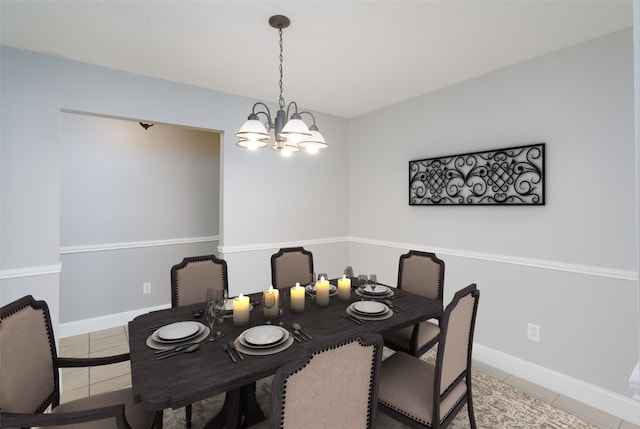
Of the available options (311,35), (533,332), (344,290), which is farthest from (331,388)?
(533,332)

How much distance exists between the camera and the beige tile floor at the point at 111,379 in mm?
2061

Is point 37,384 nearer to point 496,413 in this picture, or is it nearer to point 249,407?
point 249,407

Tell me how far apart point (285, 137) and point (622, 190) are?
7.50 feet

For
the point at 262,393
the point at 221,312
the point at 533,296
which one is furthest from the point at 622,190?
the point at 262,393

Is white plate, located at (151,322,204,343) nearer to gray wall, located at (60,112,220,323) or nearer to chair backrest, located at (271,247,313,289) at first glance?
chair backrest, located at (271,247,313,289)

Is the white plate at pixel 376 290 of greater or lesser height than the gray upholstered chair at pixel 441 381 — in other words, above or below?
above

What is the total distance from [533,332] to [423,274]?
39.9 inches

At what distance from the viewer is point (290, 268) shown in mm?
2693

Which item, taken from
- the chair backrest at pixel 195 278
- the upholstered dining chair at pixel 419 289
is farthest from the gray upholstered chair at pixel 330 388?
the chair backrest at pixel 195 278

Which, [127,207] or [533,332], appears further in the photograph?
[127,207]

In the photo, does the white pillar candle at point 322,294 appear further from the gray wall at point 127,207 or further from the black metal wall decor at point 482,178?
the gray wall at point 127,207

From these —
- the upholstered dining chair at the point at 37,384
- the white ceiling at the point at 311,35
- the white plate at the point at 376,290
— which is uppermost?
the white ceiling at the point at 311,35

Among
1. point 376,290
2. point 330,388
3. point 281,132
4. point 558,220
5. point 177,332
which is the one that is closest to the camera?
point 330,388

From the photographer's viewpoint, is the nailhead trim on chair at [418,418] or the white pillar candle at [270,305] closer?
the nailhead trim on chair at [418,418]
